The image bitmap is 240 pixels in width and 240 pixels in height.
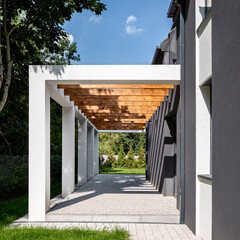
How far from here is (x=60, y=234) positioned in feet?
18.0

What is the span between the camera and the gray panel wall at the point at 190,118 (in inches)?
235

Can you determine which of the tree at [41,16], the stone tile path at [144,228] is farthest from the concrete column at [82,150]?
the stone tile path at [144,228]

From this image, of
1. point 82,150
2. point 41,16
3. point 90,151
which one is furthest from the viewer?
point 90,151

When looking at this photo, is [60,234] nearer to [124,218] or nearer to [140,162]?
[124,218]

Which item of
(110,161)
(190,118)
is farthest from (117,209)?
(110,161)

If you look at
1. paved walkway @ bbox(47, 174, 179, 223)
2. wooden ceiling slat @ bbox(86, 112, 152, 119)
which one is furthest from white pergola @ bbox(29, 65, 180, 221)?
wooden ceiling slat @ bbox(86, 112, 152, 119)

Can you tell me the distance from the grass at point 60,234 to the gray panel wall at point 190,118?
1.52 meters

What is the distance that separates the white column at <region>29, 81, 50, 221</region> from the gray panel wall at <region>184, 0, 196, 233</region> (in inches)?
130

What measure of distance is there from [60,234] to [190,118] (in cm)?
351

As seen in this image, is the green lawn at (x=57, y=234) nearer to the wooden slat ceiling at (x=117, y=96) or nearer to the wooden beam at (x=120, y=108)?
the wooden slat ceiling at (x=117, y=96)

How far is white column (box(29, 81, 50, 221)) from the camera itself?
6.77m

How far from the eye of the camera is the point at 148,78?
6.95 metres

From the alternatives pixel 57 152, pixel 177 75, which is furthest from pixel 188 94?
pixel 57 152

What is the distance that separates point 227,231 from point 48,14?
6.82 m
